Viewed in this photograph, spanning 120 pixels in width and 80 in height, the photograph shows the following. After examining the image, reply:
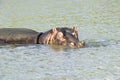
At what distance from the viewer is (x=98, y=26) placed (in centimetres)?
1836

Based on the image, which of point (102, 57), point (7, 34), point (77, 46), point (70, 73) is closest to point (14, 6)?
point (7, 34)

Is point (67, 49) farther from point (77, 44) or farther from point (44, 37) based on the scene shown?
point (44, 37)

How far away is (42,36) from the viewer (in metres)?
15.5

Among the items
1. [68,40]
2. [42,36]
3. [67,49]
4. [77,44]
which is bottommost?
[67,49]

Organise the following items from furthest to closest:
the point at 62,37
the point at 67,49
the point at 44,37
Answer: the point at 44,37 < the point at 62,37 < the point at 67,49

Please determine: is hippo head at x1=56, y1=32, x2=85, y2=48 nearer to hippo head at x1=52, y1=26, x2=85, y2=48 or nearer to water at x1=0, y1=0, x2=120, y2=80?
hippo head at x1=52, y1=26, x2=85, y2=48

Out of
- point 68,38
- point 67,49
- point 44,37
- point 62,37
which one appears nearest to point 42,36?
point 44,37

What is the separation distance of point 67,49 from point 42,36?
1.40 metres

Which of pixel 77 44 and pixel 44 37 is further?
pixel 44 37

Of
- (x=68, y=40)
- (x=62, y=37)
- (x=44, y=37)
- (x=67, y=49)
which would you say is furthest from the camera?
(x=44, y=37)

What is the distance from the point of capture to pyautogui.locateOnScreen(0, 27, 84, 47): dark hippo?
14.9 metres

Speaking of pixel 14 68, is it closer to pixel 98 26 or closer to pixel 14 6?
pixel 98 26

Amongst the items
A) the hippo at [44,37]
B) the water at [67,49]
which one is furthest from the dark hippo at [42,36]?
the water at [67,49]

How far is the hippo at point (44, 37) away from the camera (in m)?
14.8
